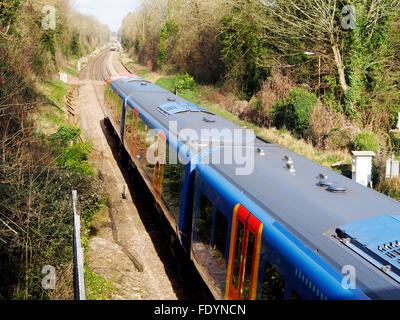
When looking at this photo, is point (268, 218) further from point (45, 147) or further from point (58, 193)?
point (45, 147)

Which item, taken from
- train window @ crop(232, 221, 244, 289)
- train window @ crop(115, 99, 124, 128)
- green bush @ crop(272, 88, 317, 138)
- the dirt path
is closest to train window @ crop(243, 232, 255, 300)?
train window @ crop(232, 221, 244, 289)

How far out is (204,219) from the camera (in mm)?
6930

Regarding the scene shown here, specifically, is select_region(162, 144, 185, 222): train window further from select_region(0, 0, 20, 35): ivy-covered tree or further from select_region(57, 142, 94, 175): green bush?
select_region(0, 0, 20, 35): ivy-covered tree

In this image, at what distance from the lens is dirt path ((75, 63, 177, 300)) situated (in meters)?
8.44

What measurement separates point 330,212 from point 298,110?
15059 mm

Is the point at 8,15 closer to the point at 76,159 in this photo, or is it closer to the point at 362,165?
the point at 76,159

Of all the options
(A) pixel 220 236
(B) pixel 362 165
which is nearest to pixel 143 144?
(A) pixel 220 236

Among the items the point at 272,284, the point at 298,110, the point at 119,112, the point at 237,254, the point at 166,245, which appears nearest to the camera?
the point at 272,284

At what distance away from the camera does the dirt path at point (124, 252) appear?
8.44m

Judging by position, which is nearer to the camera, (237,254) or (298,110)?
(237,254)

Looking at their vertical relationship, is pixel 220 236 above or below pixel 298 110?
below

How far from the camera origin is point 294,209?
5.11m
